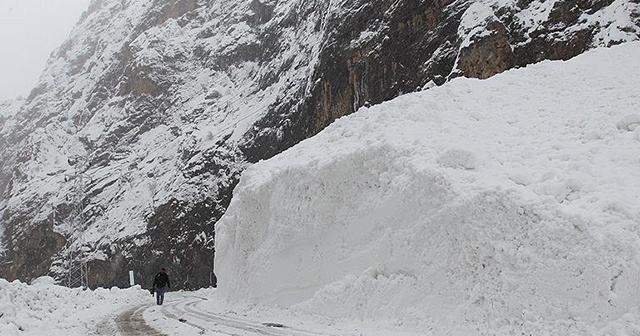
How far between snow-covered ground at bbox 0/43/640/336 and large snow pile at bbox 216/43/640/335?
0.03 meters

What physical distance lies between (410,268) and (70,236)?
62.1 metres

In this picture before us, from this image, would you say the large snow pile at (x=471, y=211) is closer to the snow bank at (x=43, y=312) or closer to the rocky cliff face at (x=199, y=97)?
the snow bank at (x=43, y=312)

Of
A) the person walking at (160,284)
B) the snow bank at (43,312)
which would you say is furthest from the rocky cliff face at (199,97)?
the snow bank at (43,312)

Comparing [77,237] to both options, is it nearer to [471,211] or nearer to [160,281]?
[160,281]

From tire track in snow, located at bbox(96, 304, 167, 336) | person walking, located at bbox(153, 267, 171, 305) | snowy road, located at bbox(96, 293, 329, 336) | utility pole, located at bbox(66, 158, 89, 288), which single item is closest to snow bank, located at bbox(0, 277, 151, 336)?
tire track in snow, located at bbox(96, 304, 167, 336)

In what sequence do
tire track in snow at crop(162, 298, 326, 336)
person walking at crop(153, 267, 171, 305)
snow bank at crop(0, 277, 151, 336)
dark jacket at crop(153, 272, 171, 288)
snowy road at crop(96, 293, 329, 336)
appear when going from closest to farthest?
tire track in snow at crop(162, 298, 326, 336) → snowy road at crop(96, 293, 329, 336) → snow bank at crop(0, 277, 151, 336) → person walking at crop(153, 267, 171, 305) → dark jacket at crop(153, 272, 171, 288)

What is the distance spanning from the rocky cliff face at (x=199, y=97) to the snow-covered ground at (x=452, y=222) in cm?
1229

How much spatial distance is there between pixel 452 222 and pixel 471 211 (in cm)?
45

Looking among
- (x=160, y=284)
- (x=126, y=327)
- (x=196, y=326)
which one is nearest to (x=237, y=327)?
(x=196, y=326)

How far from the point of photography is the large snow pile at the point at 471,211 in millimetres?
8070

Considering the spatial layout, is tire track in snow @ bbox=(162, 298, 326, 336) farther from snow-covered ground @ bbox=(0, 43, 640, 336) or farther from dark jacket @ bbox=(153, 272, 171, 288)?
dark jacket @ bbox=(153, 272, 171, 288)

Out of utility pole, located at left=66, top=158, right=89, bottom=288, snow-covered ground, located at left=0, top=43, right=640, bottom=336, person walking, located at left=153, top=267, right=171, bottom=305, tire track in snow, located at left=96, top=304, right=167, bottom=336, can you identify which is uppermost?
snow-covered ground, located at left=0, top=43, right=640, bottom=336

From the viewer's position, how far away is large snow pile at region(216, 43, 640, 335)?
8070 millimetres

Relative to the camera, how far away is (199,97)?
70062 mm
